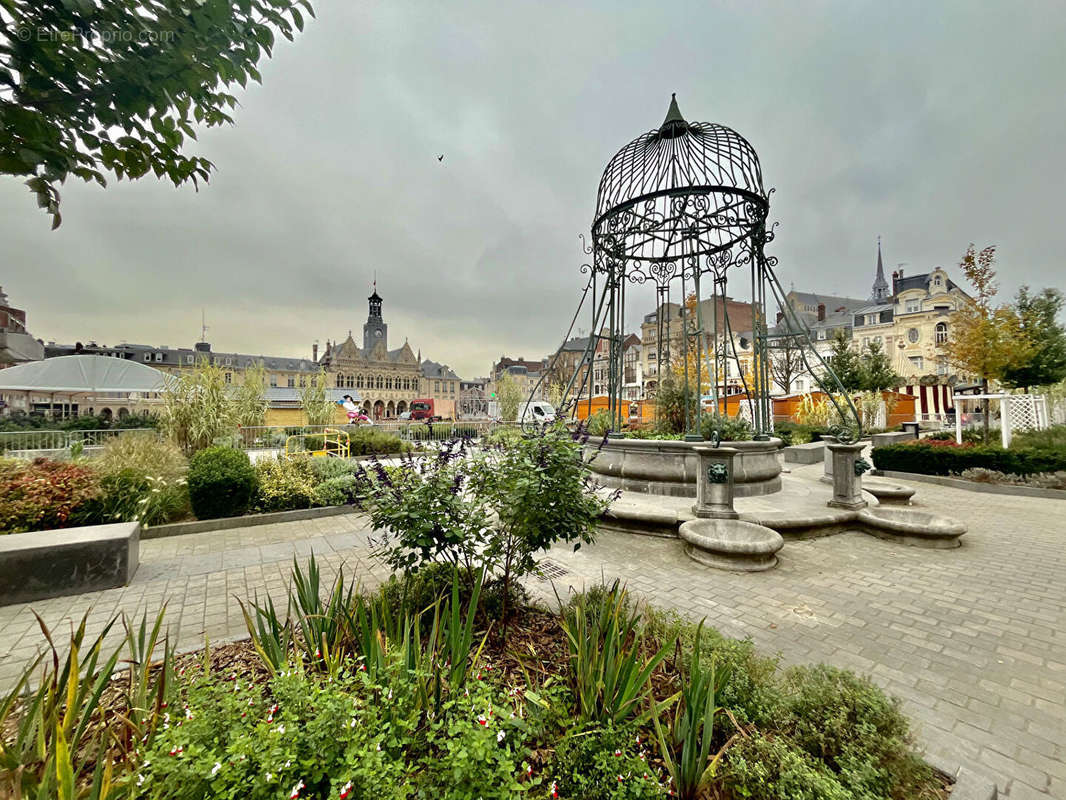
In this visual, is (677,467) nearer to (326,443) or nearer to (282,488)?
(282,488)

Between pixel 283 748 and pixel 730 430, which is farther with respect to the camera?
pixel 730 430

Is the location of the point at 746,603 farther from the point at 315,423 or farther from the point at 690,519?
the point at 315,423

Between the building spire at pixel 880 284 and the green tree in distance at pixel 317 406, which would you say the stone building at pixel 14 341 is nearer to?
the green tree in distance at pixel 317 406

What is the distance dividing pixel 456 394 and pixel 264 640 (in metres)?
89.2

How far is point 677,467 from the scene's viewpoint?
284 inches

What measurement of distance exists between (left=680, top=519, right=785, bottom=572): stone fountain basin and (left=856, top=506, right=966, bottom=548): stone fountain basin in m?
2.07

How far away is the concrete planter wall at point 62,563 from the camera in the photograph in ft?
13.1

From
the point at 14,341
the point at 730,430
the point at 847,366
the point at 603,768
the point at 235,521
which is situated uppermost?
the point at 14,341

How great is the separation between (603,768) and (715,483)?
4.86 m

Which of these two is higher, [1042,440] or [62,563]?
[1042,440]

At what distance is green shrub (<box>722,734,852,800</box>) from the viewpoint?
1.57m

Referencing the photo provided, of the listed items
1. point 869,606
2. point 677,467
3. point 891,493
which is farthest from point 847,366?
point 869,606

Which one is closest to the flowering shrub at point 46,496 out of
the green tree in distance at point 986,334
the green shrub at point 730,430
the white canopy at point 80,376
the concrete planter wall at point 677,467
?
the concrete planter wall at point 677,467

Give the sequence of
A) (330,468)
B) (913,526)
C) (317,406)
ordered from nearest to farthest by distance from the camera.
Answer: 1. (913,526)
2. (330,468)
3. (317,406)
